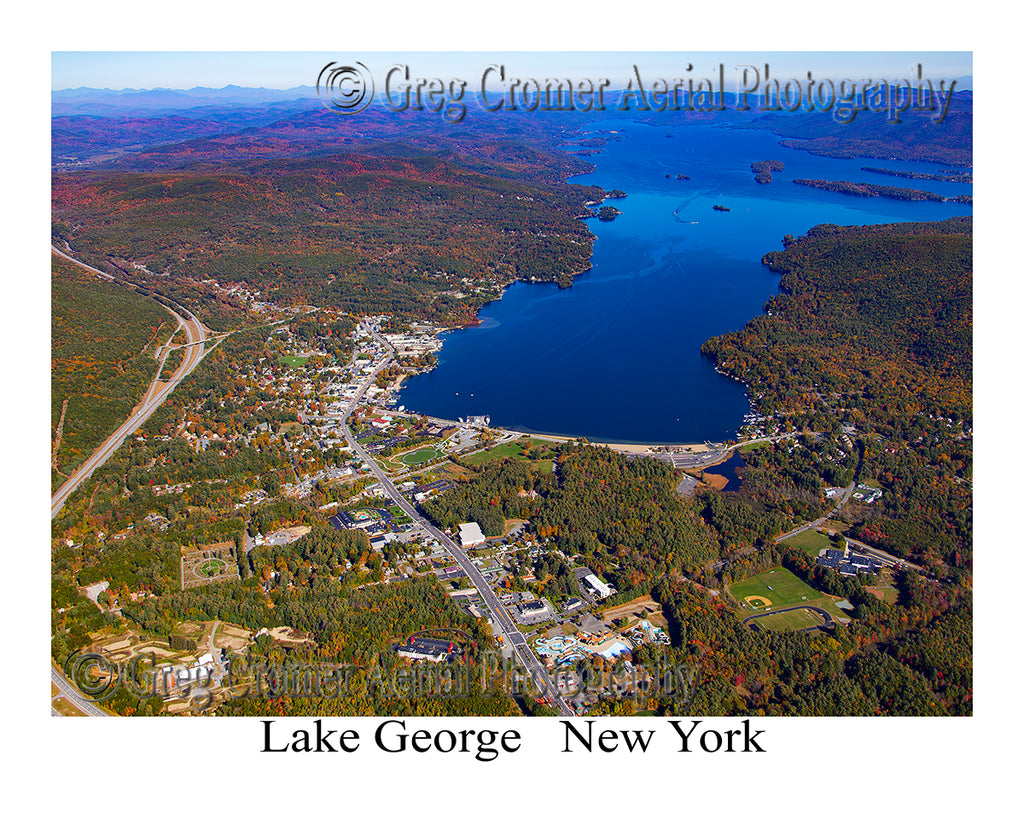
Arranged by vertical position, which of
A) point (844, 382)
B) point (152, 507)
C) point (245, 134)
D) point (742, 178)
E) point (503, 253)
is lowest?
point (152, 507)

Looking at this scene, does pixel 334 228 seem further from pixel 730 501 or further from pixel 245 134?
pixel 245 134

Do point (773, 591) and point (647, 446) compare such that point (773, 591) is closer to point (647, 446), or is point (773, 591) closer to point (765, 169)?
point (647, 446)

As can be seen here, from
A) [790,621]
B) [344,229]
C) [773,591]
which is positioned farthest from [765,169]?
[790,621]

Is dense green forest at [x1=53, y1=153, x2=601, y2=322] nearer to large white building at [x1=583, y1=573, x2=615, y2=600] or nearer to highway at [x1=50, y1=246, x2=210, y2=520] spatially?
highway at [x1=50, y1=246, x2=210, y2=520]

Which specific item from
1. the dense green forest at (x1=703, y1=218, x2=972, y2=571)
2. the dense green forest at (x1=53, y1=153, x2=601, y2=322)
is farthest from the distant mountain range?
the dense green forest at (x1=703, y1=218, x2=972, y2=571)

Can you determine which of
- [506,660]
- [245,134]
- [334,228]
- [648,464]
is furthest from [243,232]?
[245,134]

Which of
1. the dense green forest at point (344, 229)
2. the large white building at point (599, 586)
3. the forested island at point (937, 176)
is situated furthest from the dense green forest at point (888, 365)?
the forested island at point (937, 176)
